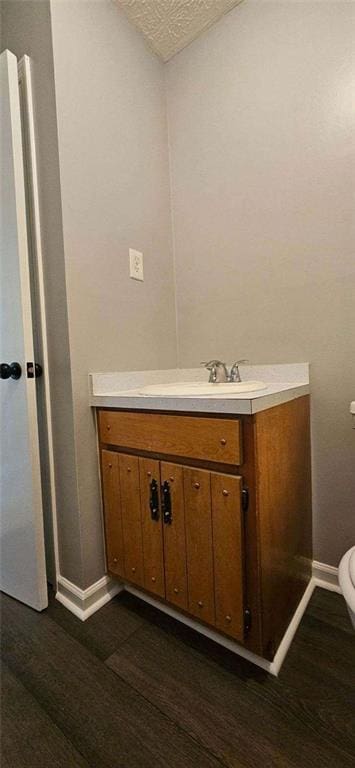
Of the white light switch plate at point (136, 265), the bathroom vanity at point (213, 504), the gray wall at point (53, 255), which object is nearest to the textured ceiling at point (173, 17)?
the gray wall at point (53, 255)

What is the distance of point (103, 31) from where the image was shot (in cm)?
115

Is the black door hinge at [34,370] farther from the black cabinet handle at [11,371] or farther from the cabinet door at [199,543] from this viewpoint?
the cabinet door at [199,543]

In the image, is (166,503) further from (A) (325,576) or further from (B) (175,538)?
(A) (325,576)

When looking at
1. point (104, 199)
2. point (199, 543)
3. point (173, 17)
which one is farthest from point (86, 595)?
point (173, 17)

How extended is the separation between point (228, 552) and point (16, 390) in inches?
32.7

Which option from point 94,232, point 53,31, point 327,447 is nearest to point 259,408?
point 327,447

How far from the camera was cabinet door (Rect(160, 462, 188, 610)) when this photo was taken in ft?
2.94

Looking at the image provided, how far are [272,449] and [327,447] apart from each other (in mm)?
428

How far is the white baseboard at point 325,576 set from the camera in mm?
1145

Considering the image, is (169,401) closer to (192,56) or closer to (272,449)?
(272,449)

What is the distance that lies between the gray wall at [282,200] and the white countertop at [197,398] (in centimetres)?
6

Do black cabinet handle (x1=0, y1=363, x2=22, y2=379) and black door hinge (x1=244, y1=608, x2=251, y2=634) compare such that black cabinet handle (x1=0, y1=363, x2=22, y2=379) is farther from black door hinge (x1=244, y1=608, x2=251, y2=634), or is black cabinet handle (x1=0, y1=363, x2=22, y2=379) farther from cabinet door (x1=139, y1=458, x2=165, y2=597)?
black door hinge (x1=244, y1=608, x2=251, y2=634)

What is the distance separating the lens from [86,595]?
3.53 feet

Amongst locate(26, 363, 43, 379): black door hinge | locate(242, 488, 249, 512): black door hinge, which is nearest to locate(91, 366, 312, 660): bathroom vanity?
locate(242, 488, 249, 512): black door hinge
